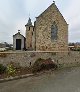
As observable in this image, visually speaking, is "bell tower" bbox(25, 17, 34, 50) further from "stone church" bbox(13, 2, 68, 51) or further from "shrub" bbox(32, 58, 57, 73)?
"shrub" bbox(32, 58, 57, 73)

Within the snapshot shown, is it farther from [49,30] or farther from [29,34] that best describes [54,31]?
[29,34]

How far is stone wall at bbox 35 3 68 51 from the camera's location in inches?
1187

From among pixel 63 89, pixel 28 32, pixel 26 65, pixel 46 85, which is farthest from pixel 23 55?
pixel 28 32

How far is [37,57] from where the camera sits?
24672mm

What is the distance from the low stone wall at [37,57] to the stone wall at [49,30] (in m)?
3.38

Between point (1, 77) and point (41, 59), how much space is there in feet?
23.5

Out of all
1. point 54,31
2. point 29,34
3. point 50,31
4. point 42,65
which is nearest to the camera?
point 42,65

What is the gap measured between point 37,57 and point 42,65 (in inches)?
63.5

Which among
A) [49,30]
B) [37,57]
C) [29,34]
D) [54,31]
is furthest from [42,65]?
[29,34]

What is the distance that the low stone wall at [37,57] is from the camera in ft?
73.0

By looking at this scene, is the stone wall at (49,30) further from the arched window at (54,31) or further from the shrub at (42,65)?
the shrub at (42,65)

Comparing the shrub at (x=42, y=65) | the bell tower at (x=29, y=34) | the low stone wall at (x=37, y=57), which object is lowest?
the shrub at (x=42, y=65)

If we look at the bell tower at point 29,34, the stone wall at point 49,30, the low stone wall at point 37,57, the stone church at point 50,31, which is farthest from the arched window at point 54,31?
the bell tower at point 29,34

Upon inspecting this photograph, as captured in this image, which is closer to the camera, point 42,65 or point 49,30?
point 42,65
